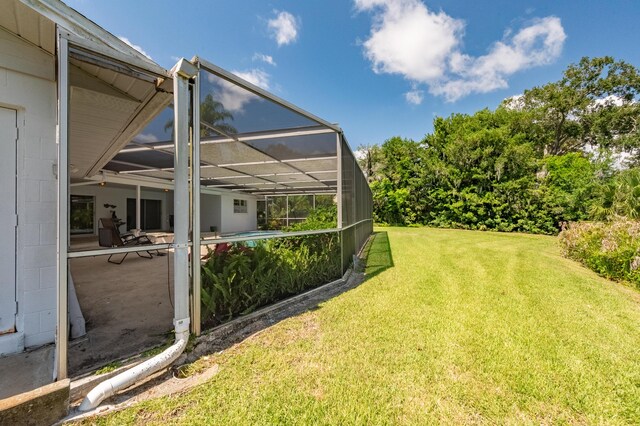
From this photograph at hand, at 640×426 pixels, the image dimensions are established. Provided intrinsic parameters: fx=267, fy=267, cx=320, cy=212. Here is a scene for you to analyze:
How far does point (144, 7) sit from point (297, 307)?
5549mm

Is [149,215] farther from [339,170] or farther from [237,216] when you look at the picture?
[339,170]

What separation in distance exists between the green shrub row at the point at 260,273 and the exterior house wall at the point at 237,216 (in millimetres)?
10872

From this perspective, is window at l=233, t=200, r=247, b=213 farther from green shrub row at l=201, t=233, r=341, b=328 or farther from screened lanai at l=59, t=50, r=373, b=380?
green shrub row at l=201, t=233, r=341, b=328

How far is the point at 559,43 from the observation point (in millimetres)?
16297

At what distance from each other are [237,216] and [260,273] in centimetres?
1281

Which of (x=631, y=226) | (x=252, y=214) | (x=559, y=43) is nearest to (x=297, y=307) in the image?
(x=631, y=226)

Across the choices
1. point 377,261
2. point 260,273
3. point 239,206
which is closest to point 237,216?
point 239,206

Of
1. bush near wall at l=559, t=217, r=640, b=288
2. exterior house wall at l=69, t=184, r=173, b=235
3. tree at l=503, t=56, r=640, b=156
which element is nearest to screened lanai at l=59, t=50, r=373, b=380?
exterior house wall at l=69, t=184, r=173, b=235

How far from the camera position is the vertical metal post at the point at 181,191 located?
239 cm

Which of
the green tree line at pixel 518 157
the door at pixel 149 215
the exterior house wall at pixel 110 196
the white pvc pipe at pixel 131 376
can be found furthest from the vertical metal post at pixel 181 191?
the green tree line at pixel 518 157

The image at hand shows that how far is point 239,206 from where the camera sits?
51.5 ft

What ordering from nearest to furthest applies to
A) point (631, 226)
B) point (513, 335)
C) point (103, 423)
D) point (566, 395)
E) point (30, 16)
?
point (103, 423)
point (566, 395)
point (30, 16)
point (513, 335)
point (631, 226)

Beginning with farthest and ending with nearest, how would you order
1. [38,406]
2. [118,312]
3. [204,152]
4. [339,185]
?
[339,185], [204,152], [118,312], [38,406]

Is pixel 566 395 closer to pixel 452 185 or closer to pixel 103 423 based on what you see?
pixel 103 423
